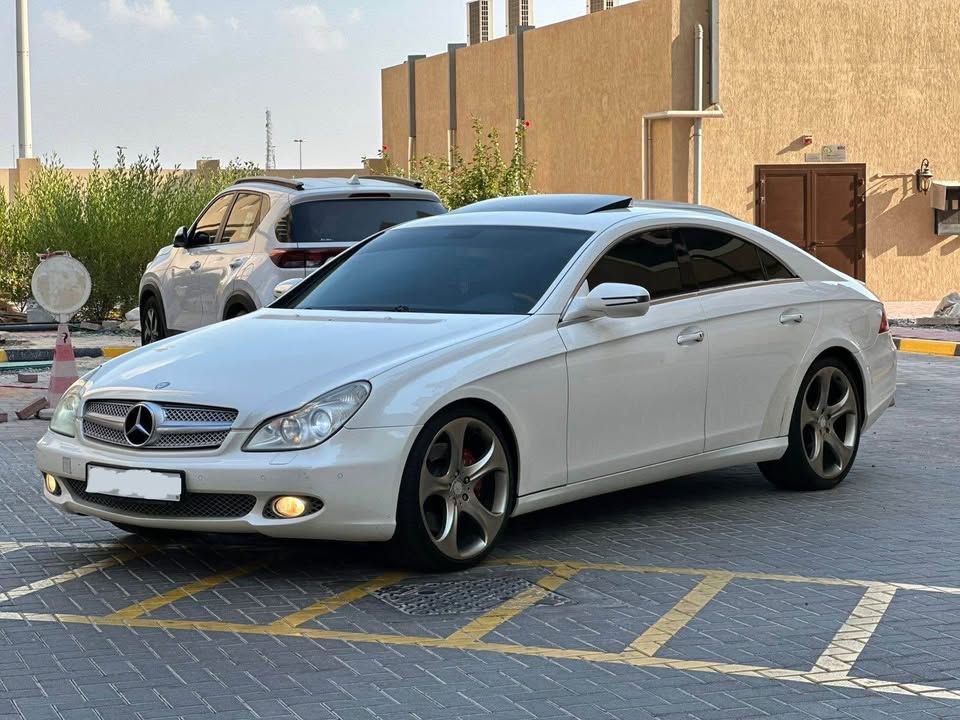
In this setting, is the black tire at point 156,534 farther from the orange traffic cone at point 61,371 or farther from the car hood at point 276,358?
the orange traffic cone at point 61,371

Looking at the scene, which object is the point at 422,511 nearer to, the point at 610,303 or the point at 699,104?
the point at 610,303

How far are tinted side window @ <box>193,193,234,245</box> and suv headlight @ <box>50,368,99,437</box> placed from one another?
293 inches

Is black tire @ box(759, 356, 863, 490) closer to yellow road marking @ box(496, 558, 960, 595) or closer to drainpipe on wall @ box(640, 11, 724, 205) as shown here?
yellow road marking @ box(496, 558, 960, 595)

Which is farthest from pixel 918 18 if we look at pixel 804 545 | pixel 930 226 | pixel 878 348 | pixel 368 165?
pixel 804 545

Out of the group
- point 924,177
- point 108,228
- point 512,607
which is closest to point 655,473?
point 512,607

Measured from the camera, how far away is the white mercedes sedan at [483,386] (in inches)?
259

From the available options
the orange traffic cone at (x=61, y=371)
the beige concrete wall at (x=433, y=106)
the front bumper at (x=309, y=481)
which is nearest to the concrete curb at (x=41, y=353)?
the orange traffic cone at (x=61, y=371)

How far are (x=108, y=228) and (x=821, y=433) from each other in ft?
52.6

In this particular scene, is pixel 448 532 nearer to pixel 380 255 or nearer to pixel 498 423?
pixel 498 423

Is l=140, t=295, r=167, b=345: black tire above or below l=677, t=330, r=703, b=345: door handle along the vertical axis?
below

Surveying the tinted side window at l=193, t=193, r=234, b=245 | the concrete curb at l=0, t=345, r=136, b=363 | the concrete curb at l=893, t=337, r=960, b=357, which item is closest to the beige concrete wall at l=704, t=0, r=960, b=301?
the concrete curb at l=893, t=337, r=960, b=357

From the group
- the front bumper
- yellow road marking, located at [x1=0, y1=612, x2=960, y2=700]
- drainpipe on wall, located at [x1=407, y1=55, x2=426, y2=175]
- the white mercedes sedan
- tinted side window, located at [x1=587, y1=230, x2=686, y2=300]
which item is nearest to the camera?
yellow road marking, located at [x1=0, y1=612, x2=960, y2=700]

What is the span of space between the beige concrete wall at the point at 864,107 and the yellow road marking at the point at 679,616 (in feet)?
69.2

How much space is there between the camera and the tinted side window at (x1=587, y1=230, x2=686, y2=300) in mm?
7895
